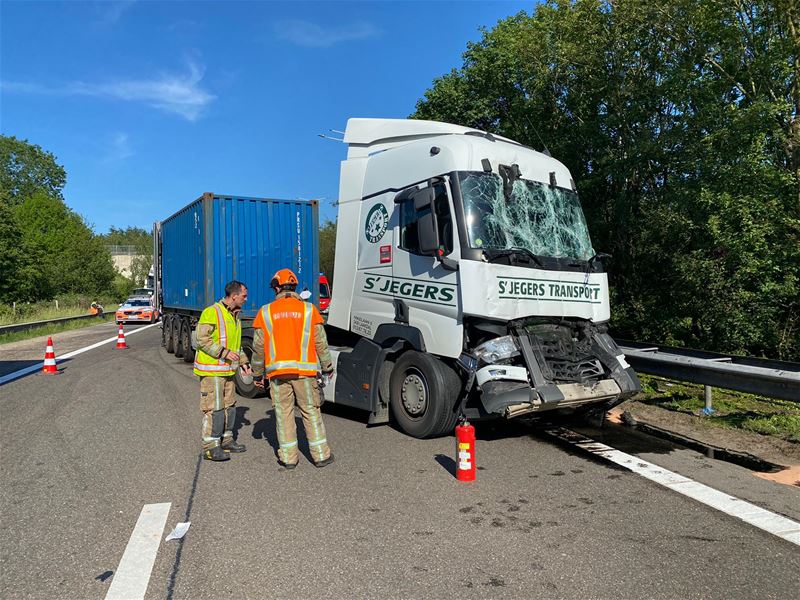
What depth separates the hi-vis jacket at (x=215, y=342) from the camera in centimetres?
550

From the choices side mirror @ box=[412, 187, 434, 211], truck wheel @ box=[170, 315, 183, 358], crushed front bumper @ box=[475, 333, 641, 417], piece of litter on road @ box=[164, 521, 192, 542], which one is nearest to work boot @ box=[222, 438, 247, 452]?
piece of litter on road @ box=[164, 521, 192, 542]

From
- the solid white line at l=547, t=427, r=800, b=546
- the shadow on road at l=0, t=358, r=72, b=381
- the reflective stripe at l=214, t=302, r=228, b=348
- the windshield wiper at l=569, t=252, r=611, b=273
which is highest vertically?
the windshield wiper at l=569, t=252, r=611, b=273

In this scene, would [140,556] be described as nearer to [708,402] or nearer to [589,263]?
[589,263]

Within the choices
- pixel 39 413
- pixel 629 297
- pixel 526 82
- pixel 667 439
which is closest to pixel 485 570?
pixel 667 439

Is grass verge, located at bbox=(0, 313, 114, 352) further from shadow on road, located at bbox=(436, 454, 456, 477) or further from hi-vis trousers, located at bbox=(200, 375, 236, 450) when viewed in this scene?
shadow on road, located at bbox=(436, 454, 456, 477)

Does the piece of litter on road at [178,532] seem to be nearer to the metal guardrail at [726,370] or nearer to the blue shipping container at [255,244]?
the metal guardrail at [726,370]

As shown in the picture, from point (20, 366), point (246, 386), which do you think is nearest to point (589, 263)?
point (246, 386)

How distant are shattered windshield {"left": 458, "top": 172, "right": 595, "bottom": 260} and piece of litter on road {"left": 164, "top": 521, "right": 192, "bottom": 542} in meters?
3.41

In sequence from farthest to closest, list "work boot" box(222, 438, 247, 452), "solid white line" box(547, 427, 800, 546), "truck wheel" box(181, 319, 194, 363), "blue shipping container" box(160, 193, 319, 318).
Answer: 1. "truck wheel" box(181, 319, 194, 363)
2. "blue shipping container" box(160, 193, 319, 318)
3. "work boot" box(222, 438, 247, 452)
4. "solid white line" box(547, 427, 800, 546)

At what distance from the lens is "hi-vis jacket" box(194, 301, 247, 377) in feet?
18.1

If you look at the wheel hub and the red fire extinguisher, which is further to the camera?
the wheel hub

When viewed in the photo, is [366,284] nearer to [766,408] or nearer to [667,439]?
[667,439]

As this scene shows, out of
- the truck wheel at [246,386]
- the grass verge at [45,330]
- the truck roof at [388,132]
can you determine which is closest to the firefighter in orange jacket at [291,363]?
the truck roof at [388,132]

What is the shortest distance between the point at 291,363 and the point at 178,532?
1809 mm
